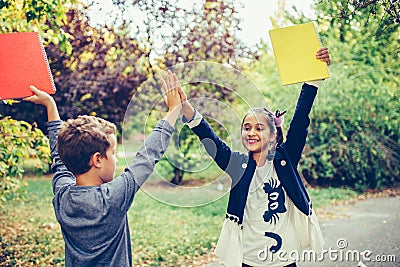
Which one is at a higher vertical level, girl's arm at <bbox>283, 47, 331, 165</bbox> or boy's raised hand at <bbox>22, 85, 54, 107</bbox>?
boy's raised hand at <bbox>22, 85, 54, 107</bbox>

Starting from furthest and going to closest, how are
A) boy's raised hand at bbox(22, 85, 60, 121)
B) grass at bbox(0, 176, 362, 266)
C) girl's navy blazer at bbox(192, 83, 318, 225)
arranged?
grass at bbox(0, 176, 362, 266), girl's navy blazer at bbox(192, 83, 318, 225), boy's raised hand at bbox(22, 85, 60, 121)

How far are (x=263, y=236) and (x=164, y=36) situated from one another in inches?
162

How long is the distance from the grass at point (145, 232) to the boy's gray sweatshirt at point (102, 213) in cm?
320

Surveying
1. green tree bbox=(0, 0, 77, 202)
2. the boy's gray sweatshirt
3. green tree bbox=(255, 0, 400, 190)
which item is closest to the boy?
the boy's gray sweatshirt

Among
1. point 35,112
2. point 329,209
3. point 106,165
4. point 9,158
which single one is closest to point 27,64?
point 106,165

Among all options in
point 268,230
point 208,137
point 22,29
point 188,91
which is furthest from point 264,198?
point 188,91

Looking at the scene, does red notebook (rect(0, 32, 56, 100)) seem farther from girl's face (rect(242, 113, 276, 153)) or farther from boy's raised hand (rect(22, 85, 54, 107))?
girl's face (rect(242, 113, 276, 153))

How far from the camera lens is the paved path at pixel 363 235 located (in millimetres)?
4938

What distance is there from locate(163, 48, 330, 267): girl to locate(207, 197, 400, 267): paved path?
1438 mm

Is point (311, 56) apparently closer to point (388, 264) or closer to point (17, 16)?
point (388, 264)

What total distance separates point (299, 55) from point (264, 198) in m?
0.77

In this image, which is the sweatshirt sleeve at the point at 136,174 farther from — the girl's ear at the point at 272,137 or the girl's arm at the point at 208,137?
the girl's ear at the point at 272,137

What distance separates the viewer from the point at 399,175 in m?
9.30

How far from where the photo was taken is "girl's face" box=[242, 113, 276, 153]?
2578 mm
